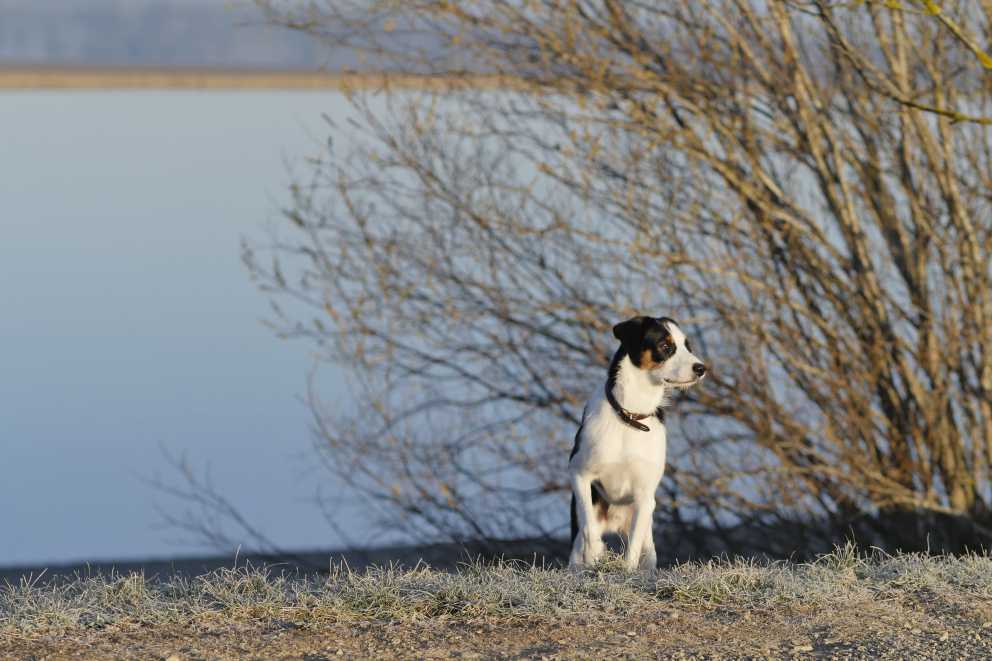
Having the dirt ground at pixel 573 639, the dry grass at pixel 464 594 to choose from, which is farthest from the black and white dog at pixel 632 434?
the dirt ground at pixel 573 639

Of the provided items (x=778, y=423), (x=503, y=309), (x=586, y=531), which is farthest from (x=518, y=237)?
(x=586, y=531)

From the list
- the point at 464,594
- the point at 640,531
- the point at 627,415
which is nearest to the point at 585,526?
the point at 640,531

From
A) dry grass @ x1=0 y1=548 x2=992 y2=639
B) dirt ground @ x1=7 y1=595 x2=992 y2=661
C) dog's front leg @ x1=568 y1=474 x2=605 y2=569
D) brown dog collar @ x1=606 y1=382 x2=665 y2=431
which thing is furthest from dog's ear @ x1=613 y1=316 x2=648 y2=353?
dirt ground @ x1=7 y1=595 x2=992 y2=661

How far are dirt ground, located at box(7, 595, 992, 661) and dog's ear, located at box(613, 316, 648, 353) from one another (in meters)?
1.31

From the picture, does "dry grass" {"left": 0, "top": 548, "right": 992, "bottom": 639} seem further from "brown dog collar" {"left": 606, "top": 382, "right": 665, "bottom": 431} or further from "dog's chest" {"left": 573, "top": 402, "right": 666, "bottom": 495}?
"brown dog collar" {"left": 606, "top": 382, "right": 665, "bottom": 431}

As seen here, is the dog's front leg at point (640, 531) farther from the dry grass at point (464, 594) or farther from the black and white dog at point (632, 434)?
the dry grass at point (464, 594)

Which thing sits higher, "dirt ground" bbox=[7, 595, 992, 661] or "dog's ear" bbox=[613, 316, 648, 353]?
"dog's ear" bbox=[613, 316, 648, 353]

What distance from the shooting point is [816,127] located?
9.91 m

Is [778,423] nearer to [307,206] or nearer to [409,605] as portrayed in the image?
[307,206]

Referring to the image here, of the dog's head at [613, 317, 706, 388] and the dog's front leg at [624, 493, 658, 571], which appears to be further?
the dog's front leg at [624, 493, 658, 571]

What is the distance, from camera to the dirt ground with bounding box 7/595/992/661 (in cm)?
516

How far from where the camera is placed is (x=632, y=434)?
6.41 metres

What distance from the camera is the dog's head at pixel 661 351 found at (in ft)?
20.8

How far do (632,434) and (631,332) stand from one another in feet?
1.54
